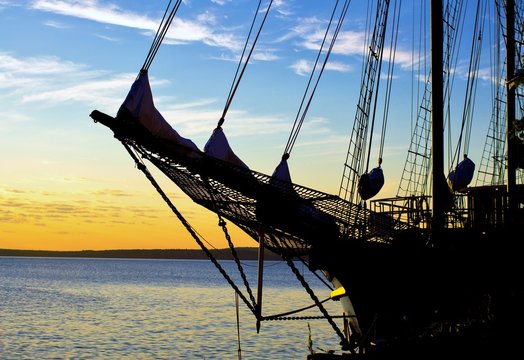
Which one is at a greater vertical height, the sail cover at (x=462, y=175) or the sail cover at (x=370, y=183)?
the sail cover at (x=462, y=175)

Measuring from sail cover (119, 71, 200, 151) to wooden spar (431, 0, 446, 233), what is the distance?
7242mm

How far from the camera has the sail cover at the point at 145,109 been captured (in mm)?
17594

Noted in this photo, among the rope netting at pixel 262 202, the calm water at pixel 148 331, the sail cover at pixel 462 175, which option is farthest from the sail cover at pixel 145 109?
the sail cover at pixel 462 175

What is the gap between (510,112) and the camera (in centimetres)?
2970

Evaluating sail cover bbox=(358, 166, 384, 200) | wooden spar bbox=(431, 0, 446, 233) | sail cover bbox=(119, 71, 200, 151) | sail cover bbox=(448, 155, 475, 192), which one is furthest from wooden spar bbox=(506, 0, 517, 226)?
sail cover bbox=(119, 71, 200, 151)

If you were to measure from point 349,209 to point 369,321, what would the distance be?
348cm

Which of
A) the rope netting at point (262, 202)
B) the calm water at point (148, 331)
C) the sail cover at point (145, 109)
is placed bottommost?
the calm water at point (148, 331)

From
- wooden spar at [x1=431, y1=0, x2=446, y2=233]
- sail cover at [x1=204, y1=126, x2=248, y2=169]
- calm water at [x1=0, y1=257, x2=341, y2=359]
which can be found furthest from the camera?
calm water at [x1=0, y1=257, x2=341, y2=359]

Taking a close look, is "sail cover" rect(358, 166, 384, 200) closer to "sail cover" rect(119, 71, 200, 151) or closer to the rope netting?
the rope netting

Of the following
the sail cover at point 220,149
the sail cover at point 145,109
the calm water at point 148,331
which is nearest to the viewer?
the sail cover at point 145,109

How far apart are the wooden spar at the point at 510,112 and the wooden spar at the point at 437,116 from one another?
3254mm

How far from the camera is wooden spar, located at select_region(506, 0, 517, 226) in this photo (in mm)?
25969

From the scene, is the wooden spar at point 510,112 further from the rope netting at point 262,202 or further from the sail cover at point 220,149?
the sail cover at point 220,149

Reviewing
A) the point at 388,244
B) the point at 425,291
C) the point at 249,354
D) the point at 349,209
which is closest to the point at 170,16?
the point at 349,209
